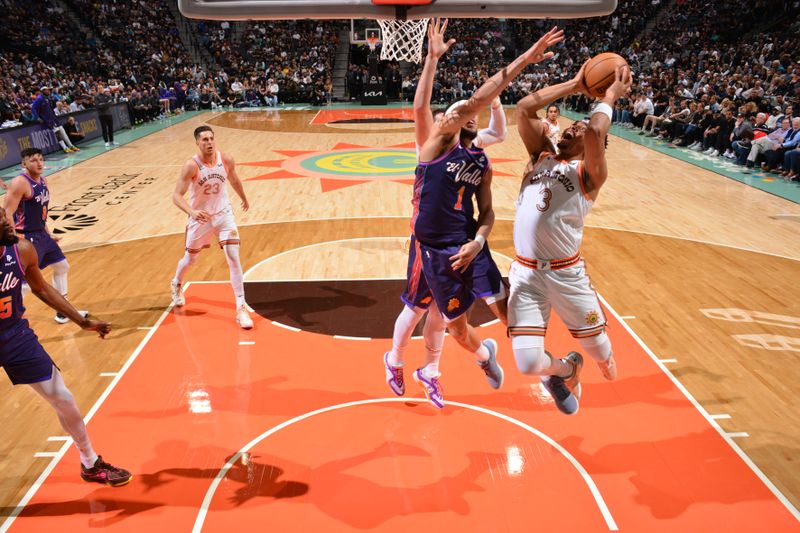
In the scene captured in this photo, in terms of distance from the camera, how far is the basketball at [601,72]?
3.95 metres

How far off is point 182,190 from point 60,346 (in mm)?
1967

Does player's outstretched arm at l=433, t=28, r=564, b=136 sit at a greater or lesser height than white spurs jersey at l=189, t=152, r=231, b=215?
greater

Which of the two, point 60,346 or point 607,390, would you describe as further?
point 60,346

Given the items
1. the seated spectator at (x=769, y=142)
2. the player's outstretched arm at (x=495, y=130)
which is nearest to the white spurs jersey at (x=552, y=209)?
the player's outstretched arm at (x=495, y=130)

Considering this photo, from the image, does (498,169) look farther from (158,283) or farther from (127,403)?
(127,403)

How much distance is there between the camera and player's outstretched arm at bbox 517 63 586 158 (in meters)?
4.09

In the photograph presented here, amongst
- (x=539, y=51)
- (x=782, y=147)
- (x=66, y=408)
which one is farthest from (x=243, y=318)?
(x=782, y=147)

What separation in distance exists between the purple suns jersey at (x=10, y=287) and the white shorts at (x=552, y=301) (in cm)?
313

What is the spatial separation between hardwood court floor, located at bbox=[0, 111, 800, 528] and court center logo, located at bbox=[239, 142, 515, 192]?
93mm

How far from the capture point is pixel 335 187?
13.2 meters

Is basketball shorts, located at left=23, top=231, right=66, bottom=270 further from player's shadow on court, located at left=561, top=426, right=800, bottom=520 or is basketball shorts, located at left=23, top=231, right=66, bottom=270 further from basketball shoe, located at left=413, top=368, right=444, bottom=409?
player's shadow on court, located at left=561, top=426, right=800, bottom=520

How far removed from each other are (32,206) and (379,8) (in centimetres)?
426

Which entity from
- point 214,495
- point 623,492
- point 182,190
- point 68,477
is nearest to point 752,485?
point 623,492

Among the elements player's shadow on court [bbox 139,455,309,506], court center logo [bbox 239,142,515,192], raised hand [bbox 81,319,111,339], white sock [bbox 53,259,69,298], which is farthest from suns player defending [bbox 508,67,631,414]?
court center logo [bbox 239,142,515,192]
